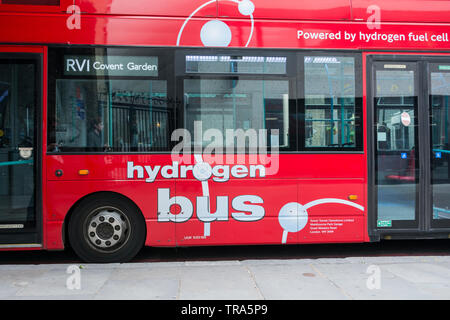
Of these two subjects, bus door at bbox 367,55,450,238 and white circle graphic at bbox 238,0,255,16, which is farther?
bus door at bbox 367,55,450,238

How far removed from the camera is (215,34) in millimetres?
5586

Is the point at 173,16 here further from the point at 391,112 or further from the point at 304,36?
the point at 391,112

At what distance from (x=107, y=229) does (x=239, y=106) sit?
2.44 meters

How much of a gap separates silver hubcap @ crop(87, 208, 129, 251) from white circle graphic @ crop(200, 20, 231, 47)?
261 centimetres

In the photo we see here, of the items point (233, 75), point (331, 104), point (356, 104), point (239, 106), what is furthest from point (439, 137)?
point (233, 75)

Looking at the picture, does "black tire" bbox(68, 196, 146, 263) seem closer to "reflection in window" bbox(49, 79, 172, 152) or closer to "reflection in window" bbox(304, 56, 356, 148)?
"reflection in window" bbox(49, 79, 172, 152)

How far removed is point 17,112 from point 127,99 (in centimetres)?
144

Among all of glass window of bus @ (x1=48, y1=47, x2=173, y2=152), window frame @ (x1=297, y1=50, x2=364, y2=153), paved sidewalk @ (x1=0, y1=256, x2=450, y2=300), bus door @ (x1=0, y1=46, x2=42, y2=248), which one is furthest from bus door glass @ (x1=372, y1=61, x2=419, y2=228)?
bus door @ (x1=0, y1=46, x2=42, y2=248)

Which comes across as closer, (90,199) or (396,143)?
(90,199)

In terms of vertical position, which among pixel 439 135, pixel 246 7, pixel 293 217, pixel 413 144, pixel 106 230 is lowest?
pixel 106 230

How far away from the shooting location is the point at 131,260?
227 inches

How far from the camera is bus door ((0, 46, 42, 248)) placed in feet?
17.6

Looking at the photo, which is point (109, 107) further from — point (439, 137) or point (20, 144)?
point (439, 137)

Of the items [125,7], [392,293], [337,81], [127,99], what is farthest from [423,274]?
[125,7]
